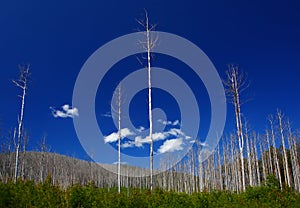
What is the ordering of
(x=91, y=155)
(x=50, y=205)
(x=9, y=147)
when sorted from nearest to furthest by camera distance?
(x=50, y=205) → (x=9, y=147) → (x=91, y=155)

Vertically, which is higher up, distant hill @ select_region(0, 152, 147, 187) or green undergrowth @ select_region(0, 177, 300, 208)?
distant hill @ select_region(0, 152, 147, 187)

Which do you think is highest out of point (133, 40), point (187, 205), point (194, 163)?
point (133, 40)

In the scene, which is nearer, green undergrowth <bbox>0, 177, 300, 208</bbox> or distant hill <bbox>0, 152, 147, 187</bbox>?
green undergrowth <bbox>0, 177, 300, 208</bbox>

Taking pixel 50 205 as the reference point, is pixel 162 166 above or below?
above

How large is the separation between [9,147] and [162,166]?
3432cm

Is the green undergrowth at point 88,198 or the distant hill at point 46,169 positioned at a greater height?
the distant hill at point 46,169

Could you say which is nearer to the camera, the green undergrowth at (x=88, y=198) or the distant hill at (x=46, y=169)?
the green undergrowth at (x=88, y=198)

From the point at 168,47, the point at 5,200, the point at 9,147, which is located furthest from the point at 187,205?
the point at 9,147

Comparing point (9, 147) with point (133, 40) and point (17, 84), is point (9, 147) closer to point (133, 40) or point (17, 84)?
point (17, 84)

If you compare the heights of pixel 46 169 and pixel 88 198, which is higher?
pixel 46 169

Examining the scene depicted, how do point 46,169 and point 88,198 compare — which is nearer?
point 88,198

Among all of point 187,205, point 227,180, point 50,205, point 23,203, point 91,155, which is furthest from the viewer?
point 91,155

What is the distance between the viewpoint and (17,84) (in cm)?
1984

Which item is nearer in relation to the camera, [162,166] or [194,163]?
[194,163]
